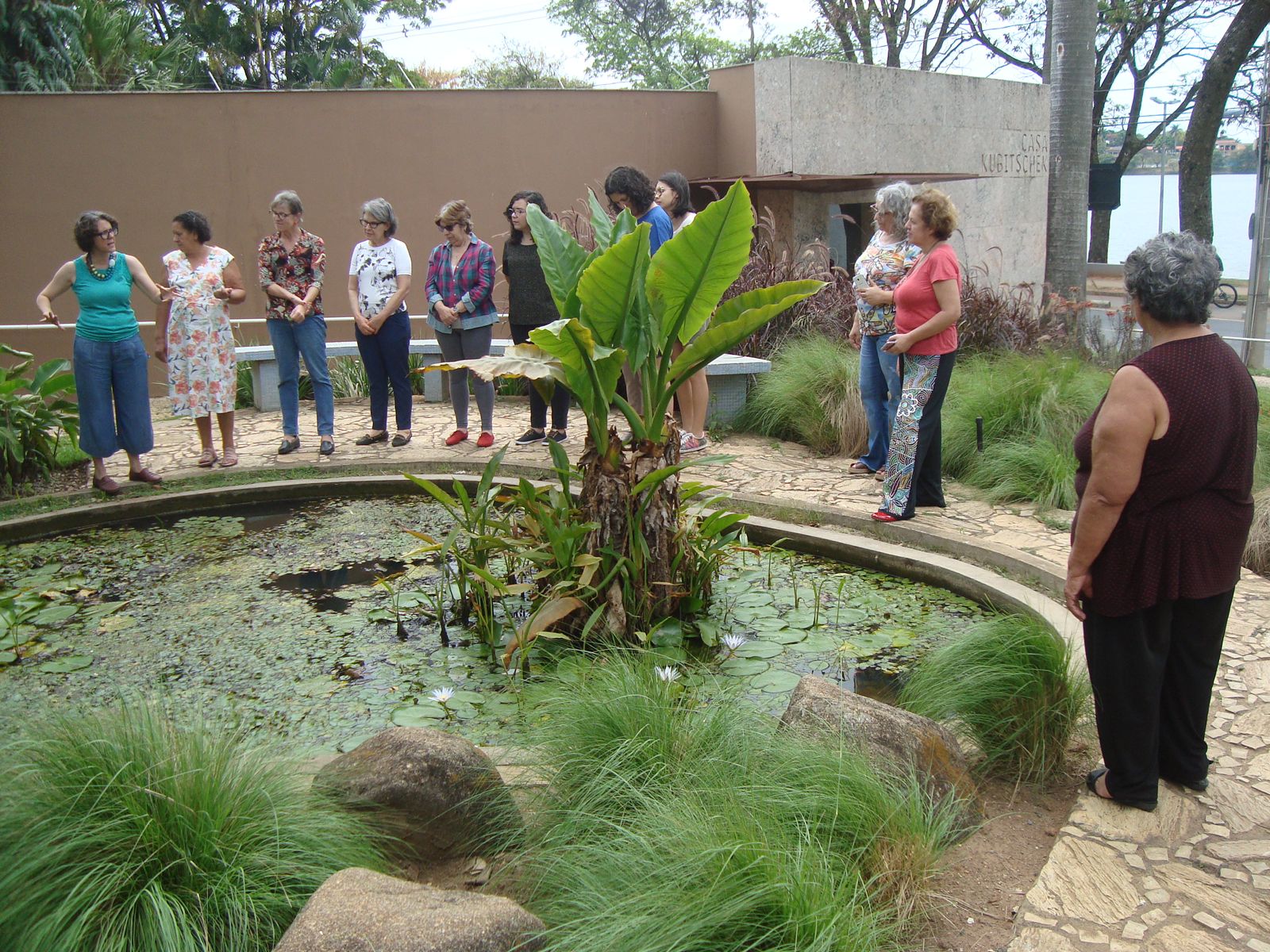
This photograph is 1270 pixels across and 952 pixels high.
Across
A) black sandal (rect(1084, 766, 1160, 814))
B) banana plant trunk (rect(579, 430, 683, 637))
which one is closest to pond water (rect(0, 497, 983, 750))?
banana plant trunk (rect(579, 430, 683, 637))

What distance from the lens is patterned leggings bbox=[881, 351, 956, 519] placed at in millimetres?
6055

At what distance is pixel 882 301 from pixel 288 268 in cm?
Answer: 423

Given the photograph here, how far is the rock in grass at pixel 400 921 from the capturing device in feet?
7.58

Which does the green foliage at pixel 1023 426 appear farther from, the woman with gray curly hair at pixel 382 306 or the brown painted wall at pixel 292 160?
the brown painted wall at pixel 292 160

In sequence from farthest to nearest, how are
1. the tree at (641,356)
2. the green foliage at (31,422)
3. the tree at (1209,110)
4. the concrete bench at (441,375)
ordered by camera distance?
1. the tree at (1209,110)
2. the concrete bench at (441,375)
3. the green foliage at (31,422)
4. the tree at (641,356)

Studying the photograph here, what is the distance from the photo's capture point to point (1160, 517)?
3.15m

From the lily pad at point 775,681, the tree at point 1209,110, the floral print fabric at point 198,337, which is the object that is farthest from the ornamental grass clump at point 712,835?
the tree at point 1209,110

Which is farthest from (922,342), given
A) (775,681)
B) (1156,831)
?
(1156,831)

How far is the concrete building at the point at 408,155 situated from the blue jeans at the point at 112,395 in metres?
5.82

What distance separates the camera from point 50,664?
4754 millimetres

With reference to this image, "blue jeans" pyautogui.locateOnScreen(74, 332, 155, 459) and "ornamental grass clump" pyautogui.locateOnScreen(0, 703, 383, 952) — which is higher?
"blue jeans" pyautogui.locateOnScreen(74, 332, 155, 459)

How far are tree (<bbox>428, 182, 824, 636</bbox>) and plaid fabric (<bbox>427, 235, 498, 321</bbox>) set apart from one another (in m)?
3.00

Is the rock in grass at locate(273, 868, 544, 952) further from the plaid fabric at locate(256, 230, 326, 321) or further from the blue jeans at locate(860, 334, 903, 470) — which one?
the plaid fabric at locate(256, 230, 326, 321)

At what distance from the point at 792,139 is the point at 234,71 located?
21.0 m
